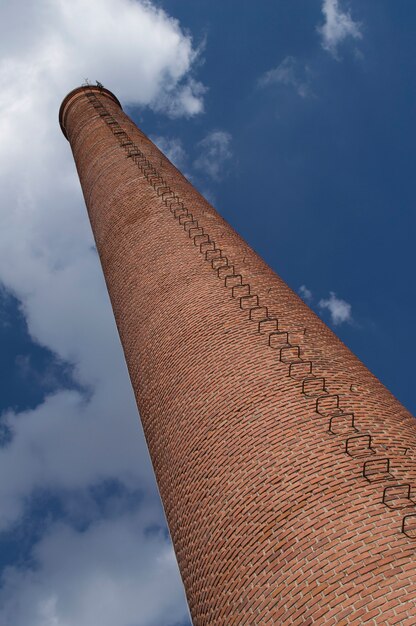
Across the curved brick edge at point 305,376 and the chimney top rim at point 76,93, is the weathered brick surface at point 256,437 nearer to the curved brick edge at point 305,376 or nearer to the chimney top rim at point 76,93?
the curved brick edge at point 305,376

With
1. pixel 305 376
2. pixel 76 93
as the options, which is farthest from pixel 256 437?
pixel 76 93

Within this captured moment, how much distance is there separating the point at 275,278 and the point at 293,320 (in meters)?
1.38

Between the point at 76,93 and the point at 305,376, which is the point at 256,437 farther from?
the point at 76,93

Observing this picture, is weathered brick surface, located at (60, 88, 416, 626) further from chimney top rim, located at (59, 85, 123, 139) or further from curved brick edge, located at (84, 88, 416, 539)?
chimney top rim, located at (59, 85, 123, 139)

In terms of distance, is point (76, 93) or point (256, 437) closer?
point (256, 437)

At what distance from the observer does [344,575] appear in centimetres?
466

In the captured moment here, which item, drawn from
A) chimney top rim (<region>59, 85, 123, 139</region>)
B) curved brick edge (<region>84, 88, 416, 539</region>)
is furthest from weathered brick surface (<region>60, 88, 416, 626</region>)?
chimney top rim (<region>59, 85, 123, 139</region>)

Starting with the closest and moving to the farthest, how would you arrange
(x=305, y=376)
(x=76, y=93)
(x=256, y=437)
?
(x=256, y=437), (x=305, y=376), (x=76, y=93)

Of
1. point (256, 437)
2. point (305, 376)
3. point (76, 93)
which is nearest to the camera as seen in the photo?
point (256, 437)

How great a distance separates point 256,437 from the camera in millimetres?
6113

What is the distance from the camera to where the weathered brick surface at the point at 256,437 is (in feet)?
15.8

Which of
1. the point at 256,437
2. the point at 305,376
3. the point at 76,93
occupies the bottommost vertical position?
the point at 256,437

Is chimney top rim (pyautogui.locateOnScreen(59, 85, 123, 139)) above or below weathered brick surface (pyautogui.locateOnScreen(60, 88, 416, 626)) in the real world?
above

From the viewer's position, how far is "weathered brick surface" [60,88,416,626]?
15.8ft
